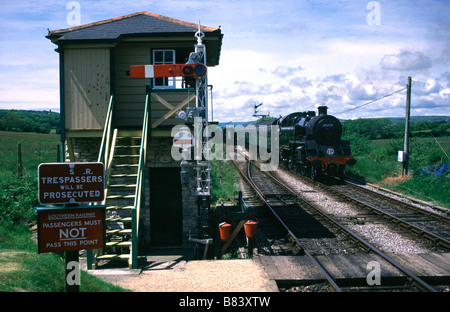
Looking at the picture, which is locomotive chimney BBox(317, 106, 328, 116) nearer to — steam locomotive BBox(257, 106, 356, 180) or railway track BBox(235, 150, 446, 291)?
steam locomotive BBox(257, 106, 356, 180)

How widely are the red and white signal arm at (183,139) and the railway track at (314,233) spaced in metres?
3.58

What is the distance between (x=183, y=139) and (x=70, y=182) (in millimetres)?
5186

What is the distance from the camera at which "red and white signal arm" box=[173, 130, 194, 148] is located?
31.1 feet

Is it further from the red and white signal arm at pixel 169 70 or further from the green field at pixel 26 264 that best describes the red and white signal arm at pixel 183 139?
the green field at pixel 26 264

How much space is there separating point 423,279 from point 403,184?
10896mm

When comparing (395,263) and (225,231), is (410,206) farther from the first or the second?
(225,231)

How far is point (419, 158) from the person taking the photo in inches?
816

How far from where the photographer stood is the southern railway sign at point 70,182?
172 inches

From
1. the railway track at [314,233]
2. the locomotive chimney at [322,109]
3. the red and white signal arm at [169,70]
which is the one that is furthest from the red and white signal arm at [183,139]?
the locomotive chimney at [322,109]

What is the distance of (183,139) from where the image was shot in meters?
9.55

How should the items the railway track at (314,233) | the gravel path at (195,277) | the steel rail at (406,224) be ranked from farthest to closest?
the steel rail at (406,224) → the railway track at (314,233) → the gravel path at (195,277)

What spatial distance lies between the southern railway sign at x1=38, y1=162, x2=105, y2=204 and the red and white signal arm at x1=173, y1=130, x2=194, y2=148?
15.8 ft
